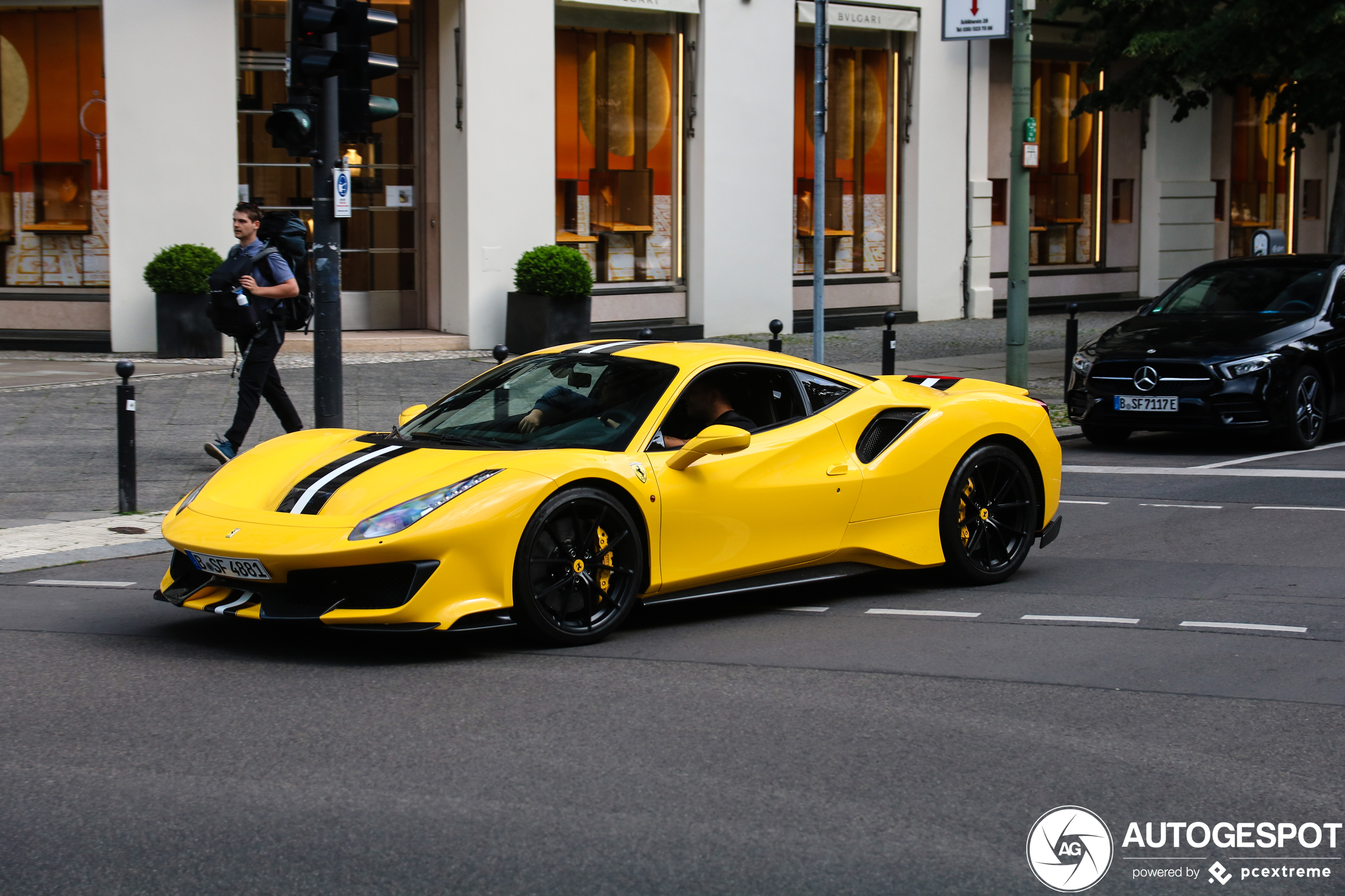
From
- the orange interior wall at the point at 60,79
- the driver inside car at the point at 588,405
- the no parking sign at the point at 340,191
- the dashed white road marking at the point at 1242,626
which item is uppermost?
the orange interior wall at the point at 60,79

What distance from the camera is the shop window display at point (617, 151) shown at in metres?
20.0

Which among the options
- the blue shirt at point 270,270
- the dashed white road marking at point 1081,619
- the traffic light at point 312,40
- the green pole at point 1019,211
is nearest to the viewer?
the dashed white road marking at point 1081,619

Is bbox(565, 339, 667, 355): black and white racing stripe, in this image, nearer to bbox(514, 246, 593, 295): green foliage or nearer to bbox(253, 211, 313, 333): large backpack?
bbox(253, 211, 313, 333): large backpack

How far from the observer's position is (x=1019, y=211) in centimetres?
1590

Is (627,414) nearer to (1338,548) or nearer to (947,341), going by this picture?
(1338,548)

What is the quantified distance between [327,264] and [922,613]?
4840 mm

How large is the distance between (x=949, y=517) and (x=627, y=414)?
69.5 inches

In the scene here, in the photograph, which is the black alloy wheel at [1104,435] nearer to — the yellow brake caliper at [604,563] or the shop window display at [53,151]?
the yellow brake caliper at [604,563]

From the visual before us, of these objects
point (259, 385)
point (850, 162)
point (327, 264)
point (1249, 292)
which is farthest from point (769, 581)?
point (850, 162)

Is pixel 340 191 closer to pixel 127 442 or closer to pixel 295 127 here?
pixel 295 127

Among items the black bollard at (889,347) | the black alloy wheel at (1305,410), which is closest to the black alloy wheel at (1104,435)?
the black alloy wheel at (1305,410)

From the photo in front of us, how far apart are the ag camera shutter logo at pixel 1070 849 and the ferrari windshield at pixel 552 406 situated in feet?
9.14

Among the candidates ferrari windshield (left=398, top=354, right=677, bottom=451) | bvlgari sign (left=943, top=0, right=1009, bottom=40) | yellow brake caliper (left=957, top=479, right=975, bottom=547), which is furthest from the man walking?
bvlgari sign (left=943, top=0, right=1009, bottom=40)

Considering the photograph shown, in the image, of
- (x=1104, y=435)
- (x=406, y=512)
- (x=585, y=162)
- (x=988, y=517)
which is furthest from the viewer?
(x=585, y=162)
